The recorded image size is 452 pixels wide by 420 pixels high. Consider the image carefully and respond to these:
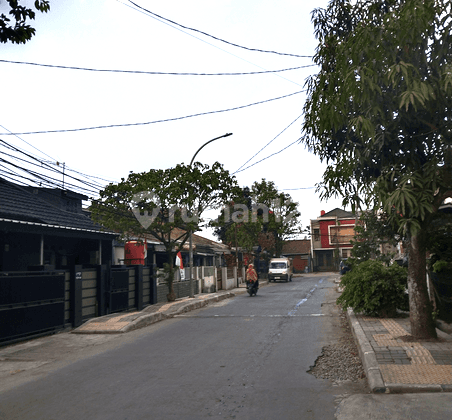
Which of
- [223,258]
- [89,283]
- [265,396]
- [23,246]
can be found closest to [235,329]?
[89,283]

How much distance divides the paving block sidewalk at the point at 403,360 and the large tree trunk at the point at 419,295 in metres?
0.23

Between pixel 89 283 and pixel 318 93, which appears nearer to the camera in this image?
pixel 318 93

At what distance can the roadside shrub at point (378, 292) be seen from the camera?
12430 millimetres

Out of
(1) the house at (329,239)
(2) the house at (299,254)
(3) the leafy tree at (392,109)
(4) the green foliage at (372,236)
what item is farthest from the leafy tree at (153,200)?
(2) the house at (299,254)

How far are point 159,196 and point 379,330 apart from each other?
11.3 metres

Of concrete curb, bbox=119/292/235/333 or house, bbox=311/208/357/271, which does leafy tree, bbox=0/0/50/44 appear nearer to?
concrete curb, bbox=119/292/235/333

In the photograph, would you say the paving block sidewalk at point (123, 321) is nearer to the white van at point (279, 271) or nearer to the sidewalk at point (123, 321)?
the sidewalk at point (123, 321)

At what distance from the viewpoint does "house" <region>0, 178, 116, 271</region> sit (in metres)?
16.9

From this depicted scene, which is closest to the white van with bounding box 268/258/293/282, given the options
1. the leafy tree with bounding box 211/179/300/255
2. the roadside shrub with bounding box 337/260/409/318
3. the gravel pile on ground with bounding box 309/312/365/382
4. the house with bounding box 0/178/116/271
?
the leafy tree with bounding box 211/179/300/255

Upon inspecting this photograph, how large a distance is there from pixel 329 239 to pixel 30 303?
6550 cm

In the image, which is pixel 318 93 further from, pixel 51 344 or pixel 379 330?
pixel 51 344

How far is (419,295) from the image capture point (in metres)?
9.22

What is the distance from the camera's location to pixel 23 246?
1880 centimetres

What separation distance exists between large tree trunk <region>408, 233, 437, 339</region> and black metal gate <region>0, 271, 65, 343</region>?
862 cm
